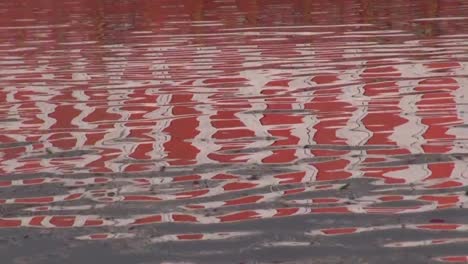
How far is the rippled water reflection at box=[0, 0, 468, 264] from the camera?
17.3 ft

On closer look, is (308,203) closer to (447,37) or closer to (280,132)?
(280,132)

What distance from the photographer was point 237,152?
→ 766 centimetres

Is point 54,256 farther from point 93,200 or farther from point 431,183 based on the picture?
point 431,183

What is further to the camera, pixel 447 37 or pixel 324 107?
pixel 447 37

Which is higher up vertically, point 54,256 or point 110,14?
point 54,256

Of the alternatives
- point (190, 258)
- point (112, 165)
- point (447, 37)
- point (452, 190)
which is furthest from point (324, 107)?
point (447, 37)

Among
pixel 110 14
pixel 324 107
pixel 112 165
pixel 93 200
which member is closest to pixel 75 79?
pixel 324 107

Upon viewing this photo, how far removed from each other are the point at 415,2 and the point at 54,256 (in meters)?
23.6

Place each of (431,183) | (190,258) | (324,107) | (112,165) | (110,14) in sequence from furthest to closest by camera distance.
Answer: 1. (110,14)
2. (324,107)
3. (112,165)
4. (431,183)
5. (190,258)

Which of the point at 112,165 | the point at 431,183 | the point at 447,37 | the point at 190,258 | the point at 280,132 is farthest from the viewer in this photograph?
the point at 447,37

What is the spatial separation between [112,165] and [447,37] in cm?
1006

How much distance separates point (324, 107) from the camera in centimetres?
962

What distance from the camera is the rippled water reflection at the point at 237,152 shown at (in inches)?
207

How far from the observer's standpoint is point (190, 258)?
16.2 feet
